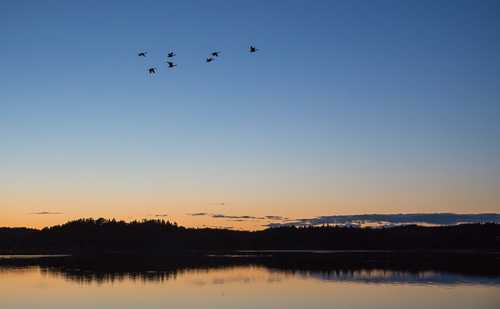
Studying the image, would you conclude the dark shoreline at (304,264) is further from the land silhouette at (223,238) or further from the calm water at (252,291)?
the land silhouette at (223,238)

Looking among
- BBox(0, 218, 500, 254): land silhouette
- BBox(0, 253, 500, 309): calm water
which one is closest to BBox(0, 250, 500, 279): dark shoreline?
BBox(0, 253, 500, 309): calm water

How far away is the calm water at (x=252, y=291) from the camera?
26.2 meters

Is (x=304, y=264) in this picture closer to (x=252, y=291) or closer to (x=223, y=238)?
(x=252, y=291)

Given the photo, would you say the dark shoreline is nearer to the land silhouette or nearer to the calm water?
the calm water

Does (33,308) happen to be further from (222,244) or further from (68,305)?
(222,244)

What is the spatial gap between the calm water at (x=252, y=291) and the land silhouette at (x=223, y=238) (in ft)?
312

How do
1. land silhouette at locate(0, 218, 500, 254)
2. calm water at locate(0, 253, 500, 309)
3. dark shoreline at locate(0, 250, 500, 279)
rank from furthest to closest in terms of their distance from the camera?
land silhouette at locate(0, 218, 500, 254)
dark shoreline at locate(0, 250, 500, 279)
calm water at locate(0, 253, 500, 309)

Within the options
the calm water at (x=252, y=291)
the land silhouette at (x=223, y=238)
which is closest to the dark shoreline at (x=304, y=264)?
the calm water at (x=252, y=291)

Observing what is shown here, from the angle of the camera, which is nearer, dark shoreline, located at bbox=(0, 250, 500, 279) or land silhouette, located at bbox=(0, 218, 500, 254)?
dark shoreline, located at bbox=(0, 250, 500, 279)

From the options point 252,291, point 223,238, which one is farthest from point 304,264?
point 223,238

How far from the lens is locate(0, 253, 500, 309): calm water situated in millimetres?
26156

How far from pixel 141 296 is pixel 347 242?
119858 mm

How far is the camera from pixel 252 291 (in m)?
31.7

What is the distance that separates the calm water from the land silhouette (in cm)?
9508
